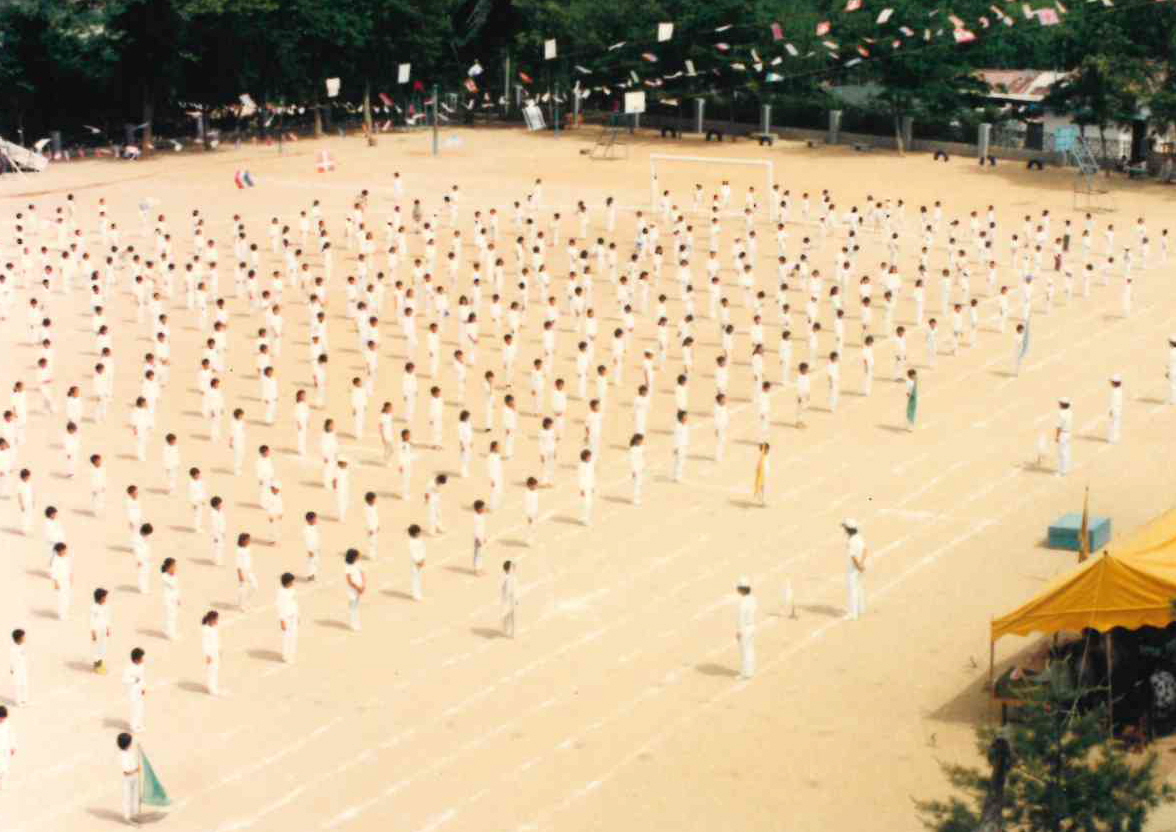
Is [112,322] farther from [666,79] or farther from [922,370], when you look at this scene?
[666,79]

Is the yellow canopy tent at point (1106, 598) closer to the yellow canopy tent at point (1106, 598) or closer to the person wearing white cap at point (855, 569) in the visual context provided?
the yellow canopy tent at point (1106, 598)

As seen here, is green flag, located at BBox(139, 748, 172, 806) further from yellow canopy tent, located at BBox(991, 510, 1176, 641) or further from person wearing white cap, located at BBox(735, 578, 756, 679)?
yellow canopy tent, located at BBox(991, 510, 1176, 641)

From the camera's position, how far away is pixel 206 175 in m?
55.2

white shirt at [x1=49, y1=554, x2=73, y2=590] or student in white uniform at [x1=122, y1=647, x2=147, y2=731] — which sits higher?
white shirt at [x1=49, y1=554, x2=73, y2=590]

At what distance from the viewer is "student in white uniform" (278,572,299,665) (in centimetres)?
1953

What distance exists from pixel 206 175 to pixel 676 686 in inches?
1544

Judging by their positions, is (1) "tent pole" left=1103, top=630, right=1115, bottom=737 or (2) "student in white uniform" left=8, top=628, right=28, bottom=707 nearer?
(1) "tent pole" left=1103, top=630, right=1115, bottom=737

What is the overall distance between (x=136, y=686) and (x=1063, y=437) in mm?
14065

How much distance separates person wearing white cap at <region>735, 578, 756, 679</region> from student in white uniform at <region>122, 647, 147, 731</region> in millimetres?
6033

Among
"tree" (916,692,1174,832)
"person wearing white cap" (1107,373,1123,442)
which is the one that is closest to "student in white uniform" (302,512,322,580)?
"tree" (916,692,1174,832)

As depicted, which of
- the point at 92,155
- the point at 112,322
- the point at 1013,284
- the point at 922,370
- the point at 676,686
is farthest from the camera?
the point at 92,155

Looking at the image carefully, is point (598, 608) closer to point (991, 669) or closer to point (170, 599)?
point (170, 599)

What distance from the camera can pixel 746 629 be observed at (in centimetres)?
1931

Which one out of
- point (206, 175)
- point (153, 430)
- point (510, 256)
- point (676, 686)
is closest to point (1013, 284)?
point (510, 256)
